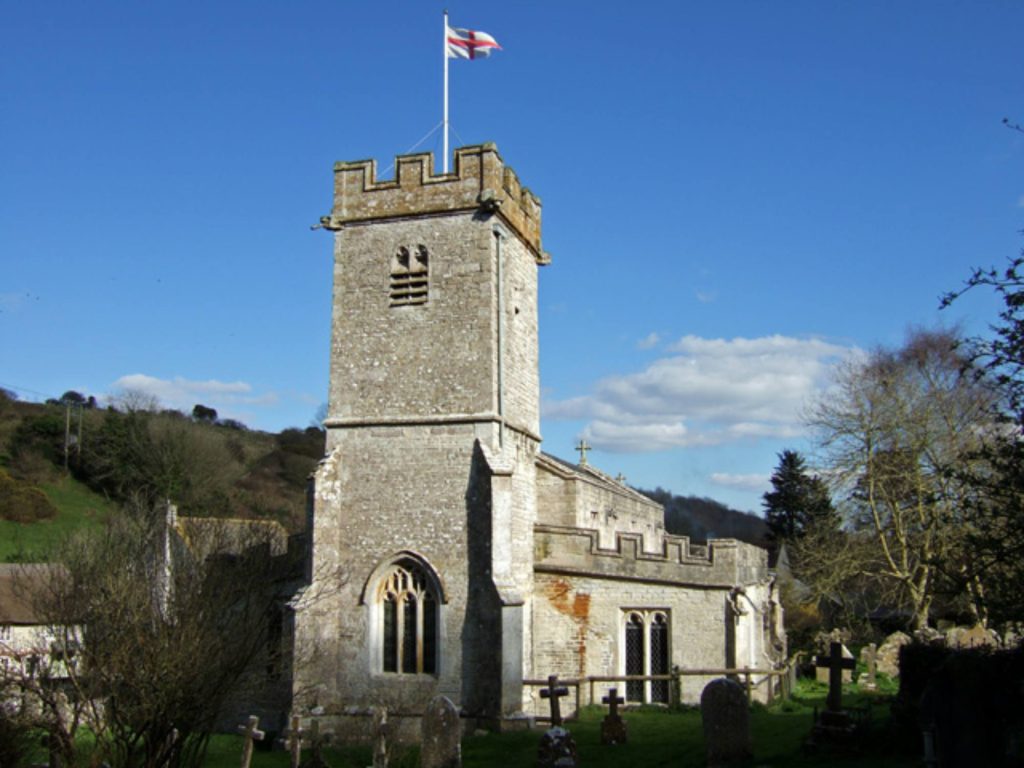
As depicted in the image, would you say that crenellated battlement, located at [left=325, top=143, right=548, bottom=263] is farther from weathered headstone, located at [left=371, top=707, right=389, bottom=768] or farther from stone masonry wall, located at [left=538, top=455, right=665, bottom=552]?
weathered headstone, located at [left=371, top=707, right=389, bottom=768]

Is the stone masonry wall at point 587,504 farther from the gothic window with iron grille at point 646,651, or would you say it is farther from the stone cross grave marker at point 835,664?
the stone cross grave marker at point 835,664

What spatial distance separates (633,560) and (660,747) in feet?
17.0

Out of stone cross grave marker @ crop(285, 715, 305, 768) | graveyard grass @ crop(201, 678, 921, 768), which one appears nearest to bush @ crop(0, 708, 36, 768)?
stone cross grave marker @ crop(285, 715, 305, 768)

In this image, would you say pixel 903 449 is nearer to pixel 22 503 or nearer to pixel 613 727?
pixel 613 727

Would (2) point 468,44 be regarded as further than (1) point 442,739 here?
Yes

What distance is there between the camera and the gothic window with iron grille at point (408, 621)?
18.8 metres

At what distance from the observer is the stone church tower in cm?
1847

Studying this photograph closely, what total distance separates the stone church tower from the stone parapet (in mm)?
480

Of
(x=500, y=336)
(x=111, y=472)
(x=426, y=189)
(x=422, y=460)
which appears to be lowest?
(x=422, y=460)

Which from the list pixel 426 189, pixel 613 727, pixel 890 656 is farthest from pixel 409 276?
pixel 890 656

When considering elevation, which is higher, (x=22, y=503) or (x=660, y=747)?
(x=22, y=503)

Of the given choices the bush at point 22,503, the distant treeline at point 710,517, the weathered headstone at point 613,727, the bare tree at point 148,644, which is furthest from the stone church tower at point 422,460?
the distant treeline at point 710,517

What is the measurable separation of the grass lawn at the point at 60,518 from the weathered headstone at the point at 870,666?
1107 inches

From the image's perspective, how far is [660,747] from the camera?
15.3 meters
